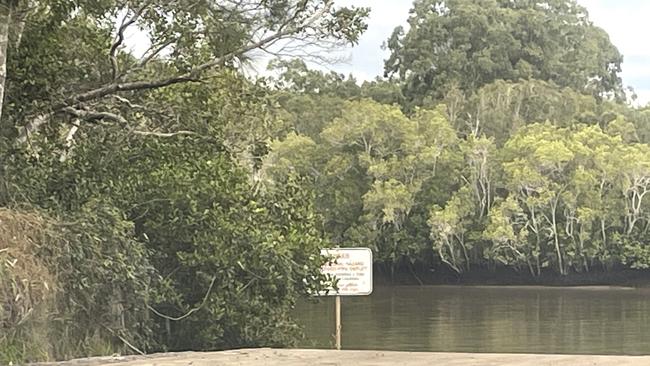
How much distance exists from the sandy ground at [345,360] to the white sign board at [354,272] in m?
1.39

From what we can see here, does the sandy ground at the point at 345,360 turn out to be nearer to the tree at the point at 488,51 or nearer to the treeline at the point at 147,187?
the treeline at the point at 147,187

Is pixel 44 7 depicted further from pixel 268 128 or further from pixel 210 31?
pixel 268 128

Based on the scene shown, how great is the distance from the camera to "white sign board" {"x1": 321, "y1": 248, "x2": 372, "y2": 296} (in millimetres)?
11539


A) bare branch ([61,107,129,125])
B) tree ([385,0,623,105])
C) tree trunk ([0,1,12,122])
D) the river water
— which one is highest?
tree ([385,0,623,105])

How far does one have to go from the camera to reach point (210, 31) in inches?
478

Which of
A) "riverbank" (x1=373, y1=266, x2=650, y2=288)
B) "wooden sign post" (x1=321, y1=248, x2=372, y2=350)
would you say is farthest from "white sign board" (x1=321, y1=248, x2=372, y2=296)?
"riverbank" (x1=373, y1=266, x2=650, y2=288)

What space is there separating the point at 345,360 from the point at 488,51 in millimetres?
49234

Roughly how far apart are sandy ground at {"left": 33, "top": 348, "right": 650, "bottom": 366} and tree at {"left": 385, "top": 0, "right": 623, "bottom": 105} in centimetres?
4560

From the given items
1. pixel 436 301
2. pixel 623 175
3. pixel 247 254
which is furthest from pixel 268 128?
pixel 623 175

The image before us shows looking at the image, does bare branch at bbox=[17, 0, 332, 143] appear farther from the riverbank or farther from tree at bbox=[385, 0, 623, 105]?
tree at bbox=[385, 0, 623, 105]

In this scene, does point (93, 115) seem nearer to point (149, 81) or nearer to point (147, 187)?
point (149, 81)

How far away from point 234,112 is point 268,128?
2329 mm

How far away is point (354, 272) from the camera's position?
1164cm

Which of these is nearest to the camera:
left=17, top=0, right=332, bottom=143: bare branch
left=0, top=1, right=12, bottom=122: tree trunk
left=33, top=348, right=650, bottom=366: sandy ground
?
left=33, top=348, right=650, bottom=366: sandy ground
